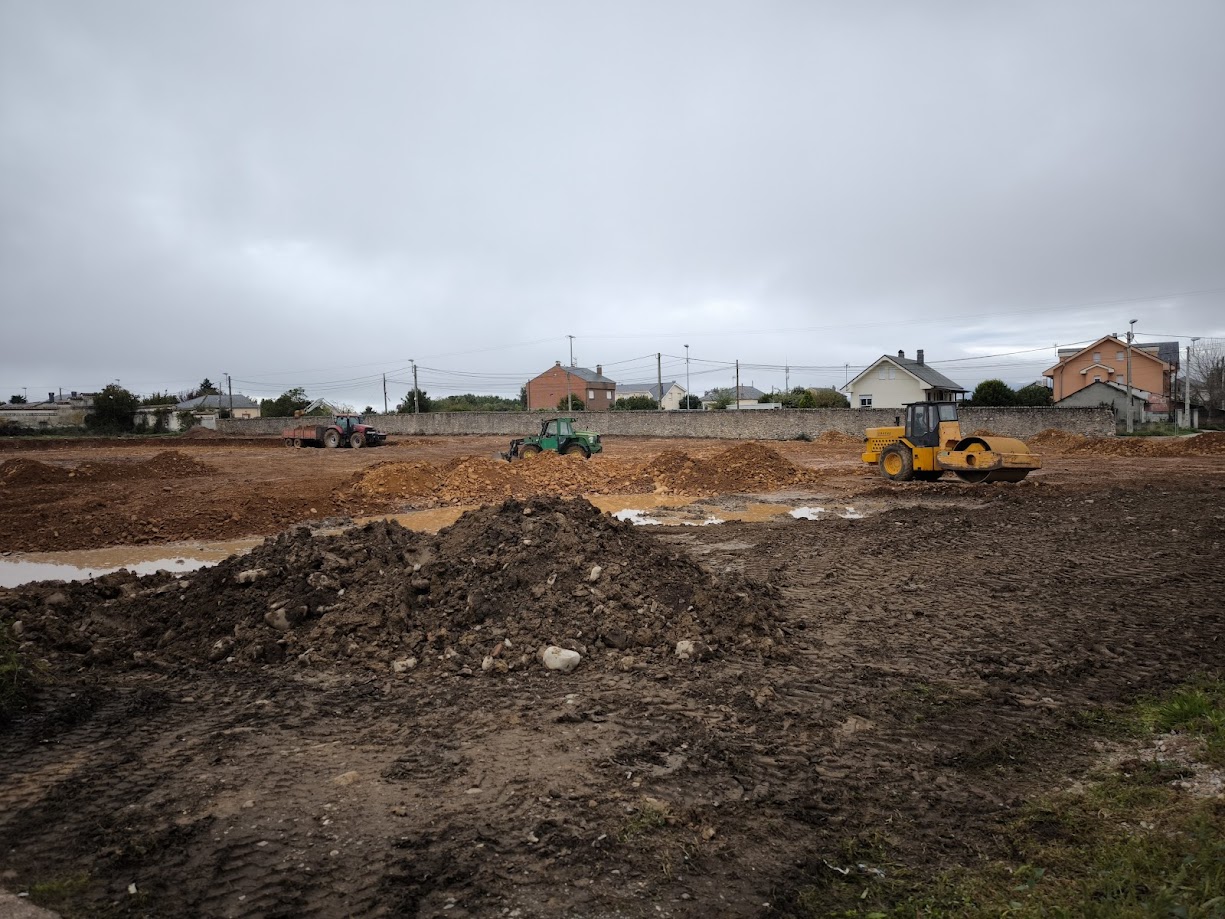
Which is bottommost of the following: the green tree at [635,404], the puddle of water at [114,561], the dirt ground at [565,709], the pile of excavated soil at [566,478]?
the puddle of water at [114,561]

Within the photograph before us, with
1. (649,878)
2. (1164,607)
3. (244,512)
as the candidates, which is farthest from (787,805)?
(244,512)

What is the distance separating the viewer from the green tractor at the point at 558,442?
2531 centimetres

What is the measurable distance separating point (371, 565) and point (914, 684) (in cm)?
561

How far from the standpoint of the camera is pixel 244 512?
16.3 m

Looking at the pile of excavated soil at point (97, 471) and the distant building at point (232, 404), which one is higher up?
the distant building at point (232, 404)

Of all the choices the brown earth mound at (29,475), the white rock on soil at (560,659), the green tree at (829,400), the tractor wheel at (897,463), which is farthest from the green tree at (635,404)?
the white rock on soil at (560,659)

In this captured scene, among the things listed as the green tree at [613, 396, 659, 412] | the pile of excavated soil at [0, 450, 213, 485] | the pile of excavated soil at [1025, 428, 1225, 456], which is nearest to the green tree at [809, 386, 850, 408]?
the green tree at [613, 396, 659, 412]

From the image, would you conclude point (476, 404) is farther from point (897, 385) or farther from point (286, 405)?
point (897, 385)

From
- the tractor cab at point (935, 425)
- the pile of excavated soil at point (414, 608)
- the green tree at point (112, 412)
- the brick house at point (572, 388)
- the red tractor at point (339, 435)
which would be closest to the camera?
the pile of excavated soil at point (414, 608)

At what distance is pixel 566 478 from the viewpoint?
850 inches

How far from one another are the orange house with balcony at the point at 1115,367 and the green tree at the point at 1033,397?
640 cm

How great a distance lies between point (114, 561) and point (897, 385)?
167 ft

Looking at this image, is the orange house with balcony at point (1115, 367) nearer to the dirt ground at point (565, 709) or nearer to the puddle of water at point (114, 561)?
the dirt ground at point (565, 709)

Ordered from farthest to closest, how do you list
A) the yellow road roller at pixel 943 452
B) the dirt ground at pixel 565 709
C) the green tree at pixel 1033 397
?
the green tree at pixel 1033 397, the yellow road roller at pixel 943 452, the dirt ground at pixel 565 709
